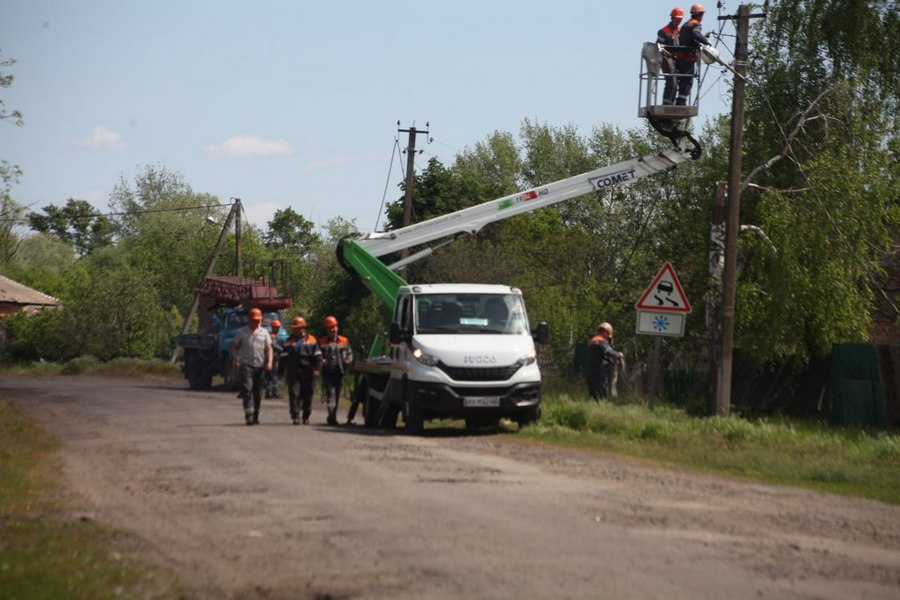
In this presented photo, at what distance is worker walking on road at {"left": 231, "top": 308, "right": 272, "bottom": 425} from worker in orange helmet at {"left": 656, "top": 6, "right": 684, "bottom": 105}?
9.27m

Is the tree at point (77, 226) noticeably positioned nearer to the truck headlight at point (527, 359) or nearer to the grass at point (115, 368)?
the grass at point (115, 368)

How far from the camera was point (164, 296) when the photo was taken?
71.9m

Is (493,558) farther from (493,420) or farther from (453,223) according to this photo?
(453,223)

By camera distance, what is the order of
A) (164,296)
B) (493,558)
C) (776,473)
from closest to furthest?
1. (493,558)
2. (776,473)
3. (164,296)

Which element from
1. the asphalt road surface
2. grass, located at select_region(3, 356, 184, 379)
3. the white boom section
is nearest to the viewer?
the asphalt road surface

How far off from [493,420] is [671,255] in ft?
46.4

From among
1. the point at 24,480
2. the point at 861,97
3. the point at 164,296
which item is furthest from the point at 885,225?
the point at 164,296

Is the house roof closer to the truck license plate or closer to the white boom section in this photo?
the white boom section

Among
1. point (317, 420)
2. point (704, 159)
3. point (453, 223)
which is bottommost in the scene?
point (317, 420)

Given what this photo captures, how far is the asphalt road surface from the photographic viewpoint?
758cm

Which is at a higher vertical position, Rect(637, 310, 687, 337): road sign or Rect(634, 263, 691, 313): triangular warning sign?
Rect(634, 263, 691, 313): triangular warning sign

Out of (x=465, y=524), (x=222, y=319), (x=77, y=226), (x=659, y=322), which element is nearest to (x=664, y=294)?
(x=659, y=322)

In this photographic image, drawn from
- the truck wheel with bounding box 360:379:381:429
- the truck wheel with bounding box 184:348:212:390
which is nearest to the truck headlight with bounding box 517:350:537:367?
the truck wheel with bounding box 360:379:381:429

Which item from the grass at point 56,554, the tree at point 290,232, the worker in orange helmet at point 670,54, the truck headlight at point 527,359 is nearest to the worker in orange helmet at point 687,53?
the worker in orange helmet at point 670,54
